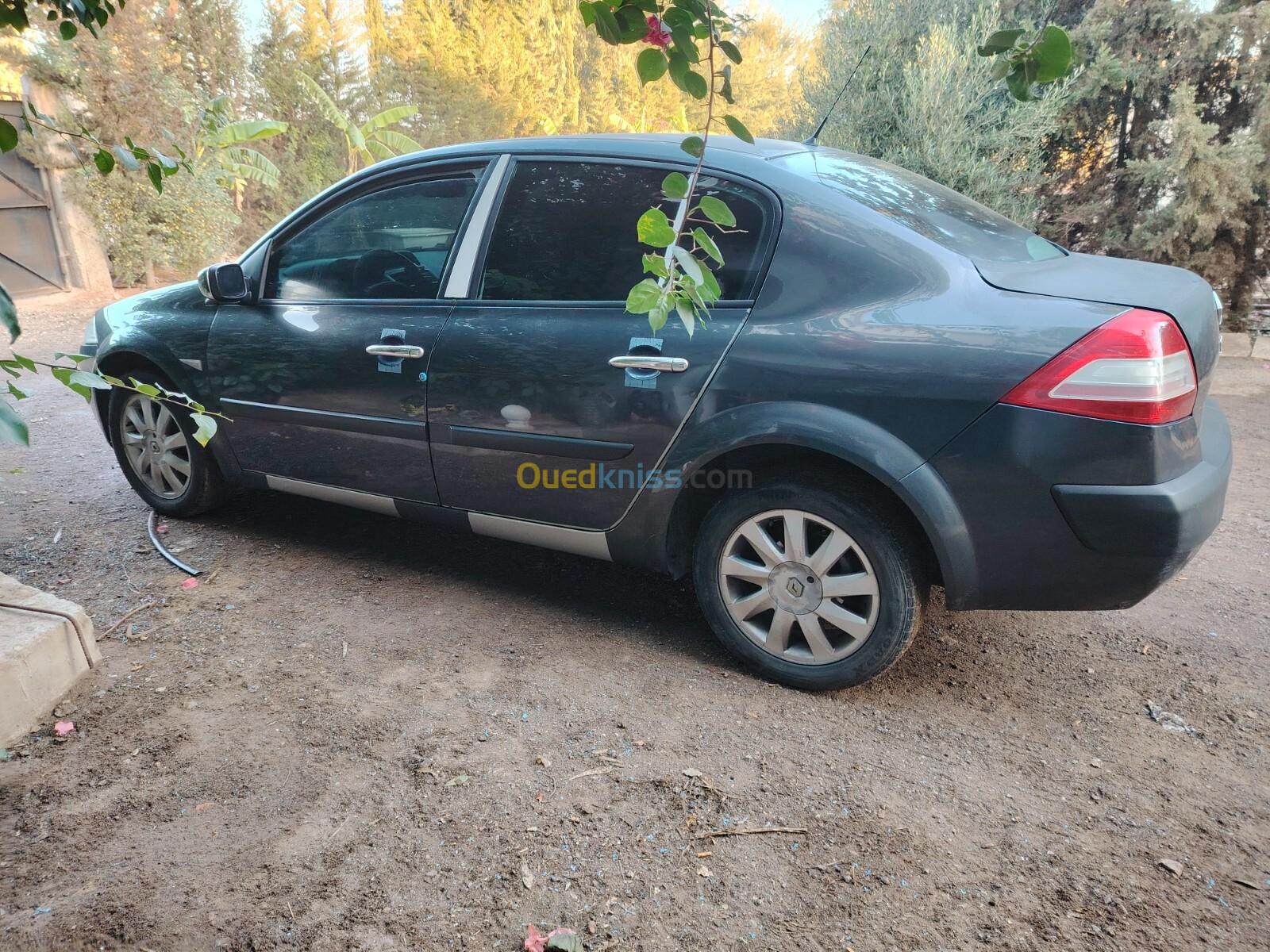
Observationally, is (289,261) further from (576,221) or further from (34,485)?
(34,485)

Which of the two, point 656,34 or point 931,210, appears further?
point 931,210

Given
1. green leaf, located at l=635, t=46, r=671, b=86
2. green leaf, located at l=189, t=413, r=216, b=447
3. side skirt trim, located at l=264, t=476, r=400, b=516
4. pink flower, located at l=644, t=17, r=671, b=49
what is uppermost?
pink flower, located at l=644, t=17, r=671, b=49

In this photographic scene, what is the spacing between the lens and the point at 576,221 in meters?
2.97

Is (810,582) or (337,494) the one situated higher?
(810,582)

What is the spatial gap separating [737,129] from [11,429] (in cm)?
131

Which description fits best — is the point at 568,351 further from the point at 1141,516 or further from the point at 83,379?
the point at 1141,516

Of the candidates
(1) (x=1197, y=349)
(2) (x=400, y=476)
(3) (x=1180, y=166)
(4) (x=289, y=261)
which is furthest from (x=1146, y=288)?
(3) (x=1180, y=166)

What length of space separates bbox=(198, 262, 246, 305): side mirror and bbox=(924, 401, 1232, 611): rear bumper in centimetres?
286

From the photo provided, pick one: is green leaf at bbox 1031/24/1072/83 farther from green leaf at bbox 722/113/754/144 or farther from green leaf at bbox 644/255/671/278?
green leaf at bbox 644/255/671/278

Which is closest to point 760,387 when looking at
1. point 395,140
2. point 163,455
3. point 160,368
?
point 160,368

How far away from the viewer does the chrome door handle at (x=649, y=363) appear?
8.82 ft

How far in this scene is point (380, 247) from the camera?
11.2 ft

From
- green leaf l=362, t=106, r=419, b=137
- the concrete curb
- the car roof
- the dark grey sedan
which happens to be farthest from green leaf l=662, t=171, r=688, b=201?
green leaf l=362, t=106, r=419, b=137

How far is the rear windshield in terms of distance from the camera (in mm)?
2656
